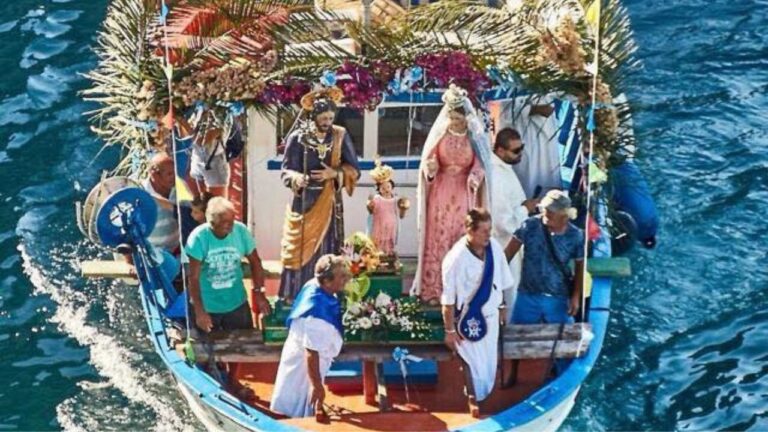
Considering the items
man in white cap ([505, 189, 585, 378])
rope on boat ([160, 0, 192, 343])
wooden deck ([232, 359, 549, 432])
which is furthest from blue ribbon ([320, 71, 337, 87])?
wooden deck ([232, 359, 549, 432])

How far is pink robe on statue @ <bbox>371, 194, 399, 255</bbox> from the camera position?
1215 cm

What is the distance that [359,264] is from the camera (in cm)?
1197

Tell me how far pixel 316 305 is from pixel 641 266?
20.3ft

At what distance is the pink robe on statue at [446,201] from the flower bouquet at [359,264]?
1.62 feet

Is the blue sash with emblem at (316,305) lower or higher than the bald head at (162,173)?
lower

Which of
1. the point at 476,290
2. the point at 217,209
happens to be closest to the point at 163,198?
the point at 217,209

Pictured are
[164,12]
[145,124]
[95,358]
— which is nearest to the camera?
[164,12]

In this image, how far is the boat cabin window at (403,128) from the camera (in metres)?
12.8

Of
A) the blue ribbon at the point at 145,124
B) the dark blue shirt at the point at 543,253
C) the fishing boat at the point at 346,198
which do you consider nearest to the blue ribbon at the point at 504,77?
the fishing boat at the point at 346,198

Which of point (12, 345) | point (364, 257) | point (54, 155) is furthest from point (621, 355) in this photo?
point (54, 155)

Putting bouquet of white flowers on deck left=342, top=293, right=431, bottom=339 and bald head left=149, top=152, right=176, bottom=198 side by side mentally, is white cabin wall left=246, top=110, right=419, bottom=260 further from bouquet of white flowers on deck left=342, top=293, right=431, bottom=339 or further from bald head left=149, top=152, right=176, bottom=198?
bouquet of white flowers on deck left=342, top=293, right=431, bottom=339

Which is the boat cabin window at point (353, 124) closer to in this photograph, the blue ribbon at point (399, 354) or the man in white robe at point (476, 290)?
the man in white robe at point (476, 290)

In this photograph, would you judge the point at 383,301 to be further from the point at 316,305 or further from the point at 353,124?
the point at 353,124

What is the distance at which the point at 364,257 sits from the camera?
12.0 metres
